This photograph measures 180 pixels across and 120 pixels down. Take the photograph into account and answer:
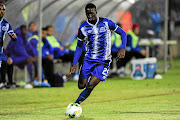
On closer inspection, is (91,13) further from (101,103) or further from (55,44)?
(55,44)

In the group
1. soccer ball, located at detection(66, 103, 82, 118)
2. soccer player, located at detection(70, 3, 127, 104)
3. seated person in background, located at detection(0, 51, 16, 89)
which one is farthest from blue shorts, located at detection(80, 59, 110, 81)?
seated person in background, located at detection(0, 51, 16, 89)

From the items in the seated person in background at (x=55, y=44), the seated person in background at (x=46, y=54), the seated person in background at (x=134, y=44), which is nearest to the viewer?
the seated person in background at (x=46, y=54)

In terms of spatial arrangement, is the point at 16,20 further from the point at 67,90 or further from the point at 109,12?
the point at 109,12

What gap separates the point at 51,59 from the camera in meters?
15.4

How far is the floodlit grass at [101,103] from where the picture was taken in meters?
8.11

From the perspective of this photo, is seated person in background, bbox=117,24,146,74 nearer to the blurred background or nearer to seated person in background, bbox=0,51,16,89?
the blurred background

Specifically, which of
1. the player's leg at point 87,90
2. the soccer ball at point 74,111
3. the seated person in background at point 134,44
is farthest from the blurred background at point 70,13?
the soccer ball at point 74,111

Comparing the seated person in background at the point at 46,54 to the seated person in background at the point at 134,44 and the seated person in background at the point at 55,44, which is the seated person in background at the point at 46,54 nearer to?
the seated person in background at the point at 55,44

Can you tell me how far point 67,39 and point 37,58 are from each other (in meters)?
5.07

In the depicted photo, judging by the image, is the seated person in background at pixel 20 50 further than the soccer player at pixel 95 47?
Yes

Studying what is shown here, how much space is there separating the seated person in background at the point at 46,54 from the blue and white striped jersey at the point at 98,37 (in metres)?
6.64

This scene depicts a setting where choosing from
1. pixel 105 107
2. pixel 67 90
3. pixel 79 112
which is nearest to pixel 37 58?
pixel 67 90

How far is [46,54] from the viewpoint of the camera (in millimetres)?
15453

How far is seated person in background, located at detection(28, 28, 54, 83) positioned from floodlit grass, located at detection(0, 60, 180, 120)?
1.24m
